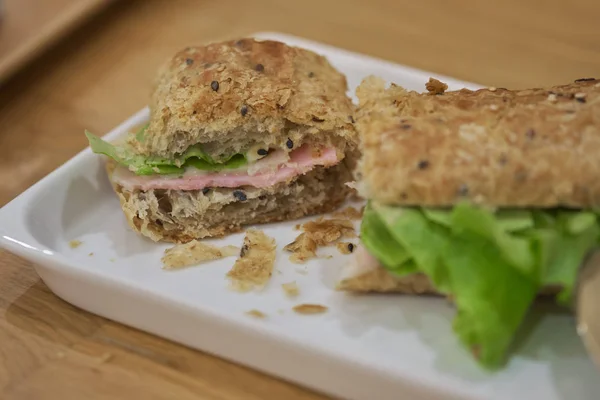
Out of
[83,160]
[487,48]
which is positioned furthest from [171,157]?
[487,48]

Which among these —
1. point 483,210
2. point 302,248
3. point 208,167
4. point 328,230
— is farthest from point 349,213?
point 483,210

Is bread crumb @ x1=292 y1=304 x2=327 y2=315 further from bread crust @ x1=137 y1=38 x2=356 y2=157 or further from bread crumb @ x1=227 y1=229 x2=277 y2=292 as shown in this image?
bread crust @ x1=137 y1=38 x2=356 y2=157

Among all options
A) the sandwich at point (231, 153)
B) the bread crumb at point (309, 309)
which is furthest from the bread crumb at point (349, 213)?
the bread crumb at point (309, 309)

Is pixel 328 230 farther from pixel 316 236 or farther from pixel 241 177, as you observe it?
pixel 241 177

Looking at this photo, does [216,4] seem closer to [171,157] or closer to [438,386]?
[171,157]

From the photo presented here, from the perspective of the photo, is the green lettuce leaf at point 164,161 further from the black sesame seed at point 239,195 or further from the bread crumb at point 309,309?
the bread crumb at point 309,309

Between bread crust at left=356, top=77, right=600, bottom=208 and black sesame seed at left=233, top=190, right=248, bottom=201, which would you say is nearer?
bread crust at left=356, top=77, right=600, bottom=208

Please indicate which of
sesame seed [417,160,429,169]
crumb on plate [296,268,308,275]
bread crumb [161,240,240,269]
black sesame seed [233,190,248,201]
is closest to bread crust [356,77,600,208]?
sesame seed [417,160,429,169]
